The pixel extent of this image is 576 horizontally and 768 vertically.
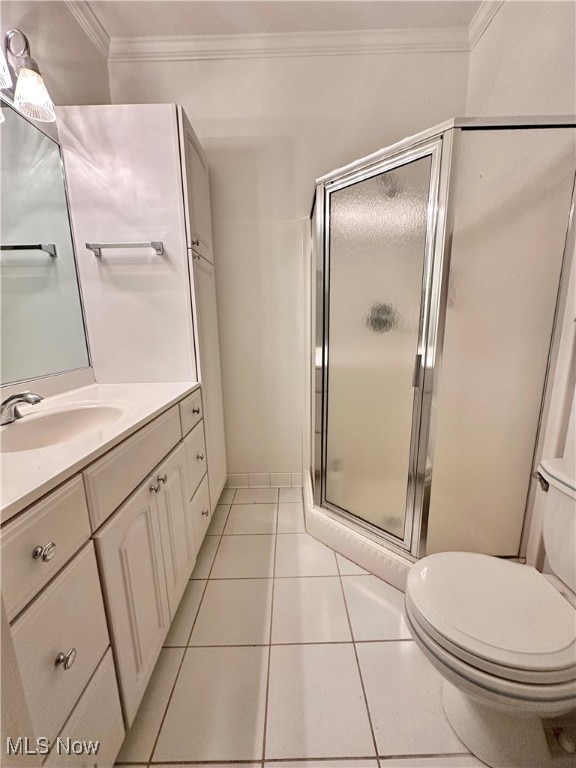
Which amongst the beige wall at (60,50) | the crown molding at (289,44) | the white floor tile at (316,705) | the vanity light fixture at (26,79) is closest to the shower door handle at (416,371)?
the white floor tile at (316,705)

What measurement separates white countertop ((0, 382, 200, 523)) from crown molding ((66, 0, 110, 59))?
1761 millimetres

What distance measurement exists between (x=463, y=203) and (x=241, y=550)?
1.78 metres

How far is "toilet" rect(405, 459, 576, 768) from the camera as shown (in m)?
0.65

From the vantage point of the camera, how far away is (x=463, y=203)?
1.07m

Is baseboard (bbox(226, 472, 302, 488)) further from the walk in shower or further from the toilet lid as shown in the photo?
the toilet lid

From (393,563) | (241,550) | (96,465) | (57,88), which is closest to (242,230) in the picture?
(57,88)

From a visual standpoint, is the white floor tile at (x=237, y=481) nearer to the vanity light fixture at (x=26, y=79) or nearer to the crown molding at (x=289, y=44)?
the vanity light fixture at (x=26, y=79)

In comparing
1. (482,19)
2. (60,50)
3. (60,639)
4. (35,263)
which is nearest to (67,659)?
(60,639)

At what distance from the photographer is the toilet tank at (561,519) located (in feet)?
2.67

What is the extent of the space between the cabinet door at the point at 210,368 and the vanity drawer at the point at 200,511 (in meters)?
0.10

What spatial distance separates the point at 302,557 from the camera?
1487 mm

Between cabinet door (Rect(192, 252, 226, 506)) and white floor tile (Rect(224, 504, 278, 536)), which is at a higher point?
cabinet door (Rect(192, 252, 226, 506))

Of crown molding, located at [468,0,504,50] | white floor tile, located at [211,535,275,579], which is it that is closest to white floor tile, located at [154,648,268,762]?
white floor tile, located at [211,535,275,579]

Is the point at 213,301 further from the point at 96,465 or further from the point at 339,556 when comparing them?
the point at 339,556
